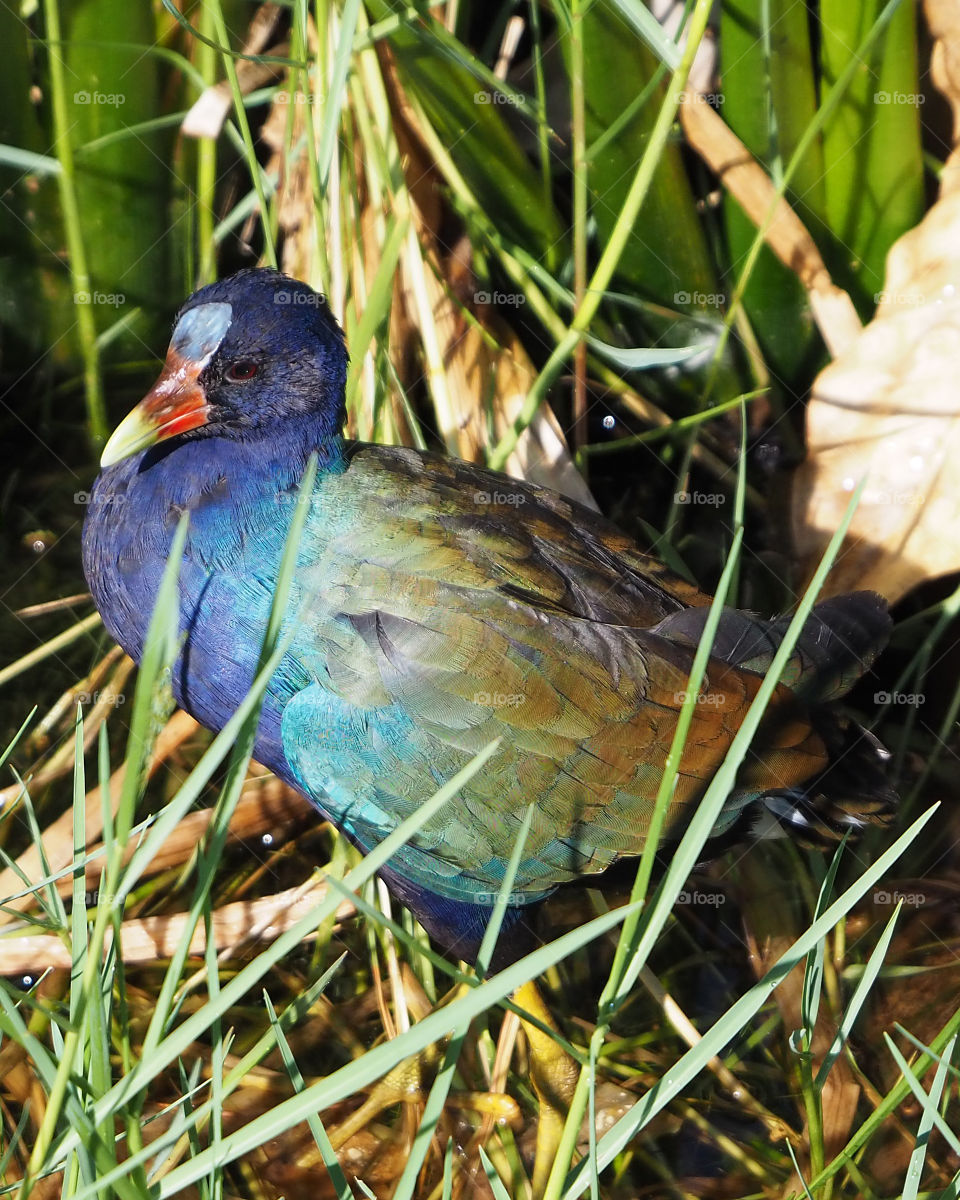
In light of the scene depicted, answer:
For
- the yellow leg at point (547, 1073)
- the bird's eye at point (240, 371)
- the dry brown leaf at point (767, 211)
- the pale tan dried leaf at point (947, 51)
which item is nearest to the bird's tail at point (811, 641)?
the yellow leg at point (547, 1073)

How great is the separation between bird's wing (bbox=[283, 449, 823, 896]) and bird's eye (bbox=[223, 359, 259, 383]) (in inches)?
8.5

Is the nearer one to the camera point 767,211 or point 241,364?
point 241,364

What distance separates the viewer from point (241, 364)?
1.85m

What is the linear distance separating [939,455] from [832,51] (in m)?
0.92

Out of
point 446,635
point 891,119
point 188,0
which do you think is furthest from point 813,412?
point 188,0

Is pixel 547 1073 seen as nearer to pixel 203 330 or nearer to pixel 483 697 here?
pixel 483 697

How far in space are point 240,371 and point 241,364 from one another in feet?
0.04

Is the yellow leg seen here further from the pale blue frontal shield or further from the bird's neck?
the pale blue frontal shield

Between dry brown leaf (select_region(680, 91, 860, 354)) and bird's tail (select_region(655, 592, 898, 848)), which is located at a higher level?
dry brown leaf (select_region(680, 91, 860, 354))

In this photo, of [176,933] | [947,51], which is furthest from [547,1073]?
[947,51]

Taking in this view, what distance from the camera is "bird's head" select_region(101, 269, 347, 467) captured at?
1.84 m

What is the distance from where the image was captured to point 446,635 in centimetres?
176

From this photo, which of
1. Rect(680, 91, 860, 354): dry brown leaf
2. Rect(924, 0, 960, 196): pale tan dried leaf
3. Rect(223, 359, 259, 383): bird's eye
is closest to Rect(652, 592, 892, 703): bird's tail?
Rect(223, 359, 259, 383): bird's eye

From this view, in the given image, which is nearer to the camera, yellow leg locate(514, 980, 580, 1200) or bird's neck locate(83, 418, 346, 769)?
bird's neck locate(83, 418, 346, 769)
